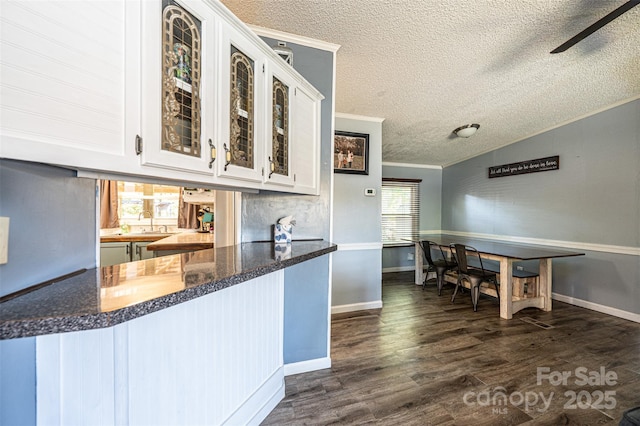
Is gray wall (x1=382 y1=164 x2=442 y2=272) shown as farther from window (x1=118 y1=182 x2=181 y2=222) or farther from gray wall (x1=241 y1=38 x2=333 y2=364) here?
window (x1=118 y1=182 x2=181 y2=222)

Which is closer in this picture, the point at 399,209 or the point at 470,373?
the point at 470,373

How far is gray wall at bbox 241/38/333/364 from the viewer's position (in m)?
2.07

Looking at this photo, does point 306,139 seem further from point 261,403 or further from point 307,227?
point 261,403

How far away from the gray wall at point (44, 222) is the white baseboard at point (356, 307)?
2848 millimetres

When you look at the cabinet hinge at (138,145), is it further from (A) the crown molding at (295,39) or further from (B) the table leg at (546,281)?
(B) the table leg at (546,281)

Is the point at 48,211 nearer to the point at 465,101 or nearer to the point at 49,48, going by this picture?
the point at 49,48

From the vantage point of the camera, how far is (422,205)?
5.98 m

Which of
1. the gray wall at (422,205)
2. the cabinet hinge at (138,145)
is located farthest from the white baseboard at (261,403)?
the gray wall at (422,205)

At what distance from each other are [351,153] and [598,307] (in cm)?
378

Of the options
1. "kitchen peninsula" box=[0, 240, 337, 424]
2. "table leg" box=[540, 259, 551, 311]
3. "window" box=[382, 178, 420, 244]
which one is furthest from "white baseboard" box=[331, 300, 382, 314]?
"table leg" box=[540, 259, 551, 311]

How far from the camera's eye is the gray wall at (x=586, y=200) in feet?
10.9

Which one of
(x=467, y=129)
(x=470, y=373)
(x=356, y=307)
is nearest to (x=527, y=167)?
(x=467, y=129)

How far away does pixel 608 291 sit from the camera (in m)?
3.51

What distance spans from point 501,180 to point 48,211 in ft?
18.9
